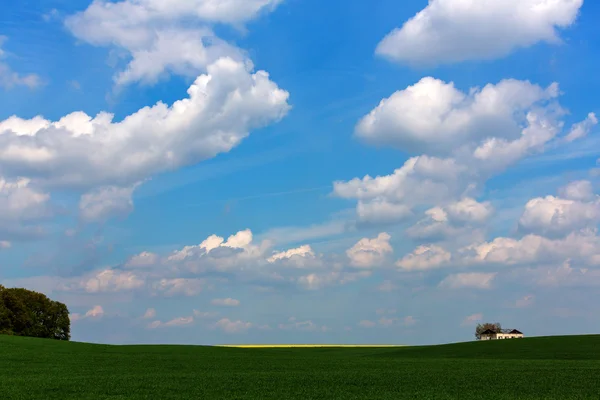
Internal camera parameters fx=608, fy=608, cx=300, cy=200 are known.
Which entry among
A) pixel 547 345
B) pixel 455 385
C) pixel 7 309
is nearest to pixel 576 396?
pixel 455 385

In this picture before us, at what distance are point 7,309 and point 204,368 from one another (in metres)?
61.4

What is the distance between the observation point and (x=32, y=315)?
98.2 metres

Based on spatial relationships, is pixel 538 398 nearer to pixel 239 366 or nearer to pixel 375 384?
pixel 375 384

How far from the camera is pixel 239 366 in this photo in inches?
1901

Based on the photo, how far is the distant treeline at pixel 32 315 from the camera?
9444 centimetres

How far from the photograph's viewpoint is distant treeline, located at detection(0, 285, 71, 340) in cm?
9444

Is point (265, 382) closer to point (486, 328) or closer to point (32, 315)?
point (32, 315)

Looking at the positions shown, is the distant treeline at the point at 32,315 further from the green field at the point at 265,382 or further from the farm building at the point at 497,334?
the farm building at the point at 497,334

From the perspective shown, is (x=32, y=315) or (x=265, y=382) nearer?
(x=265, y=382)

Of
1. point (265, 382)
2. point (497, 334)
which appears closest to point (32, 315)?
point (265, 382)

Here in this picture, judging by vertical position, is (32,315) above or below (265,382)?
above

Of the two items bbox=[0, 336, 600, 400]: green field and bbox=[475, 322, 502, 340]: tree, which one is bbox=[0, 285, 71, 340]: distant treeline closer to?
bbox=[0, 336, 600, 400]: green field

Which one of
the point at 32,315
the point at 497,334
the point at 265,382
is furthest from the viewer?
the point at 497,334

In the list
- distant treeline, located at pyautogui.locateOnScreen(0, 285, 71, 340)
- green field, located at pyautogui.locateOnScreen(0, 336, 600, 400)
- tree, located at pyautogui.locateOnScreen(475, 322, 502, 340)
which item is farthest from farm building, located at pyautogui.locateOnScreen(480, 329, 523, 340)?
green field, located at pyautogui.locateOnScreen(0, 336, 600, 400)
